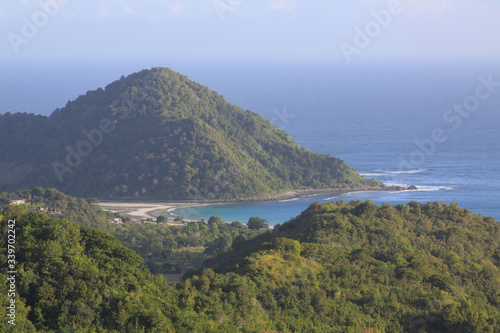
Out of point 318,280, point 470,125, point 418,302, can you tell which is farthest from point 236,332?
point 470,125

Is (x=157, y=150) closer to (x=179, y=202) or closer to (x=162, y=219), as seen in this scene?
(x=179, y=202)

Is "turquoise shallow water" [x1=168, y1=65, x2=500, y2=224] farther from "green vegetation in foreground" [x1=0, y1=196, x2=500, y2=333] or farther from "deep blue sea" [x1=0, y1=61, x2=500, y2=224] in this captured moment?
"green vegetation in foreground" [x1=0, y1=196, x2=500, y2=333]

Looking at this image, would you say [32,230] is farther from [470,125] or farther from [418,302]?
[470,125]

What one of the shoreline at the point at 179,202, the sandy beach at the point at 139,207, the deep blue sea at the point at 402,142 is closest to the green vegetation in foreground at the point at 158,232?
the sandy beach at the point at 139,207

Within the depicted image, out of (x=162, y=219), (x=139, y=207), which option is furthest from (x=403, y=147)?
(x=162, y=219)

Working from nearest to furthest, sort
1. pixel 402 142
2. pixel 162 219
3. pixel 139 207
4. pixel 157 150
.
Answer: pixel 162 219 → pixel 139 207 → pixel 157 150 → pixel 402 142

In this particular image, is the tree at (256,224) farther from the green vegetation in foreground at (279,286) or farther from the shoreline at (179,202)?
the green vegetation in foreground at (279,286)
